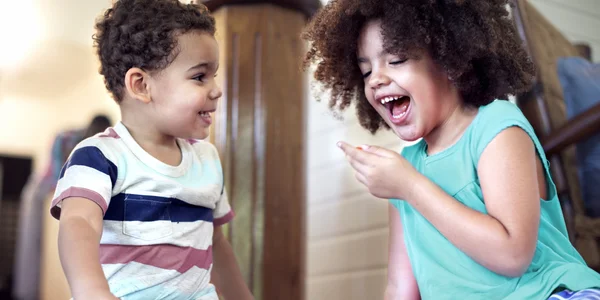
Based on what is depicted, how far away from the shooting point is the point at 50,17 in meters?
4.49

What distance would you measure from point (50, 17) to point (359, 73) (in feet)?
12.4

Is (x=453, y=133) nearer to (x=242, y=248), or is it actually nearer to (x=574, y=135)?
(x=574, y=135)

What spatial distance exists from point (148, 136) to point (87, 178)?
19 centimetres

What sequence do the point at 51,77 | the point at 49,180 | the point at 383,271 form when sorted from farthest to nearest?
the point at 51,77 < the point at 49,180 < the point at 383,271

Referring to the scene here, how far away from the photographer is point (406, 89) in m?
1.09

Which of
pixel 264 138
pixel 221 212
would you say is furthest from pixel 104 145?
pixel 264 138

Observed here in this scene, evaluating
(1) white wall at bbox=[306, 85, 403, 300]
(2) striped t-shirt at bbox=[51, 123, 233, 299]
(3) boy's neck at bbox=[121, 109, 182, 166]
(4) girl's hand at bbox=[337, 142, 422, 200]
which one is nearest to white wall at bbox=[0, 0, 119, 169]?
(1) white wall at bbox=[306, 85, 403, 300]

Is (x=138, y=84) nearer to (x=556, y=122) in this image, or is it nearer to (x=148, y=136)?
(x=148, y=136)

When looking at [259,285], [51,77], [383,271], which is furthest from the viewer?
[51,77]

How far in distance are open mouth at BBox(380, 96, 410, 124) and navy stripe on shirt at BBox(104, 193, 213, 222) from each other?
1.39ft

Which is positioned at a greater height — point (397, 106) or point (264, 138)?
point (397, 106)

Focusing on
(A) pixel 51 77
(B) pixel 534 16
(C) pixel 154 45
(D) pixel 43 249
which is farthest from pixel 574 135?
(A) pixel 51 77

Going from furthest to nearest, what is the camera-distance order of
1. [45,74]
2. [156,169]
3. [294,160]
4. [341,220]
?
[45,74]
[341,220]
[294,160]
[156,169]

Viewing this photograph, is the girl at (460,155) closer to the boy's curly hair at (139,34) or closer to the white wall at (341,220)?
the boy's curly hair at (139,34)
